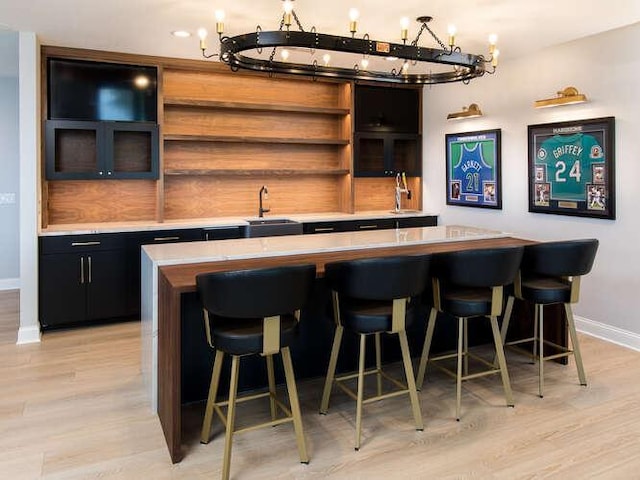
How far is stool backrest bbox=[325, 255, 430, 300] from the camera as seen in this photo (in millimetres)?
2482

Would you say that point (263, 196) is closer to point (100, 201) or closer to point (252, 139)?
point (252, 139)

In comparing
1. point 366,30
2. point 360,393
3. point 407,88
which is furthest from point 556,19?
point 360,393

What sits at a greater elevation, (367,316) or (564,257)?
(564,257)

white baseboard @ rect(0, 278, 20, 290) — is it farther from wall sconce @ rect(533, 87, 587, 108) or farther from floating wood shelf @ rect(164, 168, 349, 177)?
wall sconce @ rect(533, 87, 587, 108)

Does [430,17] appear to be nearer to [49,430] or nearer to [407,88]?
[407,88]

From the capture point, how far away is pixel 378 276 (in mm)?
2494

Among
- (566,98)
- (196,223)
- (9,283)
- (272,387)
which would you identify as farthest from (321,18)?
(9,283)

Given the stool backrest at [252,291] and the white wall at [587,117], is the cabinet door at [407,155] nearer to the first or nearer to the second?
the white wall at [587,117]

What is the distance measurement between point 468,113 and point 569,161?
126 cm

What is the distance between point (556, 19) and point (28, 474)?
419cm

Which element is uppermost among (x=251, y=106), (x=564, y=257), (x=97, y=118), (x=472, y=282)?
(x=251, y=106)

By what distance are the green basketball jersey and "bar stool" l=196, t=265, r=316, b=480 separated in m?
2.95

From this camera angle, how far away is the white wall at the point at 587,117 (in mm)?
3947

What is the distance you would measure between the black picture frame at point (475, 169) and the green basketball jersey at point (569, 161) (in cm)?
55
